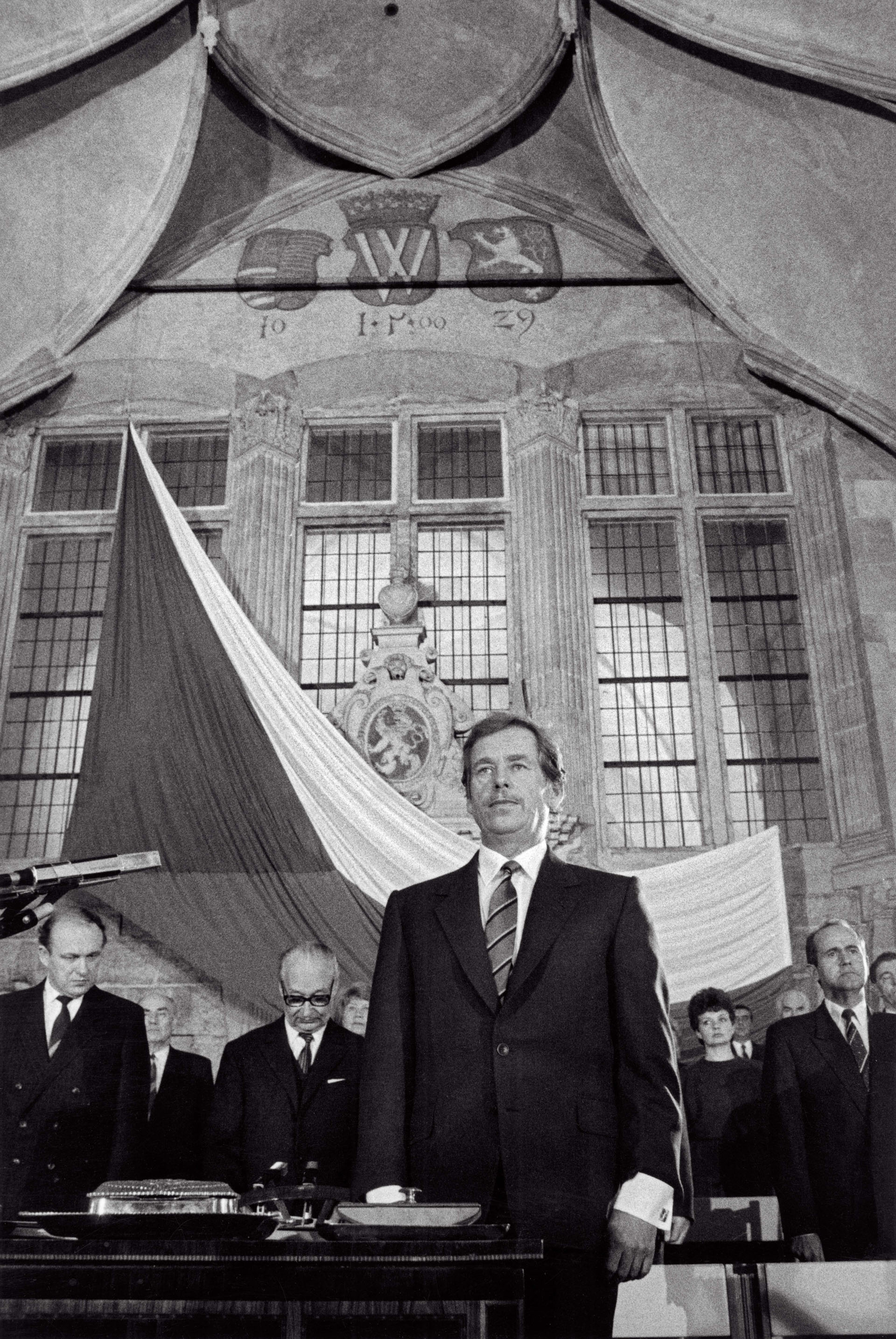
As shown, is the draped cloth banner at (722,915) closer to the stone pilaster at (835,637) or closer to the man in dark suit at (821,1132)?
the stone pilaster at (835,637)

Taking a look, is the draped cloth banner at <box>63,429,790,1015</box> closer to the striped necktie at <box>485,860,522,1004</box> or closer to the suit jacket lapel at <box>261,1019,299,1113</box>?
the suit jacket lapel at <box>261,1019,299,1113</box>

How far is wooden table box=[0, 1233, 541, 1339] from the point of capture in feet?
5.12

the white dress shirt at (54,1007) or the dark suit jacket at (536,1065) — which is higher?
the white dress shirt at (54,1007)

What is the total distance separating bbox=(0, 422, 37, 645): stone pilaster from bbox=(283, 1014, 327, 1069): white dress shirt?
2.67 m

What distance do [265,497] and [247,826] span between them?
1860mm

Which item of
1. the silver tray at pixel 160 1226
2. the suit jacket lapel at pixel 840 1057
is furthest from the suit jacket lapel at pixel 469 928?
the suit jacket lapel at pixel 840 1057

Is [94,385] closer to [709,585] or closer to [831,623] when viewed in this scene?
[709,585]

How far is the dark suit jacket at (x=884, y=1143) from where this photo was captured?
162 inches

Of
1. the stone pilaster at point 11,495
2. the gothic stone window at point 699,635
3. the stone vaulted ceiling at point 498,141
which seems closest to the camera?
the gothic stone window at point 699,635

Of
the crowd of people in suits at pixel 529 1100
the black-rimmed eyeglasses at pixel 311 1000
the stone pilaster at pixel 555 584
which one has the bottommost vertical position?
the crowd of people in suits at pixel 529 1100

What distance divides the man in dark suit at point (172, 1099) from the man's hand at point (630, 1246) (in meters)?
2.55

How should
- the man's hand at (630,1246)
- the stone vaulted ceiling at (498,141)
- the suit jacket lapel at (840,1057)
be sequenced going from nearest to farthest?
the man's hand at (630,1246) < the suit jacket lapel at (840,1057) < the stone vaulted ceiling at (498,141)

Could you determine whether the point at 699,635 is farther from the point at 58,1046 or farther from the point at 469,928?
the point at 469,928

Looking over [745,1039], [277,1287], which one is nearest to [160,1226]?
[277,1287]
